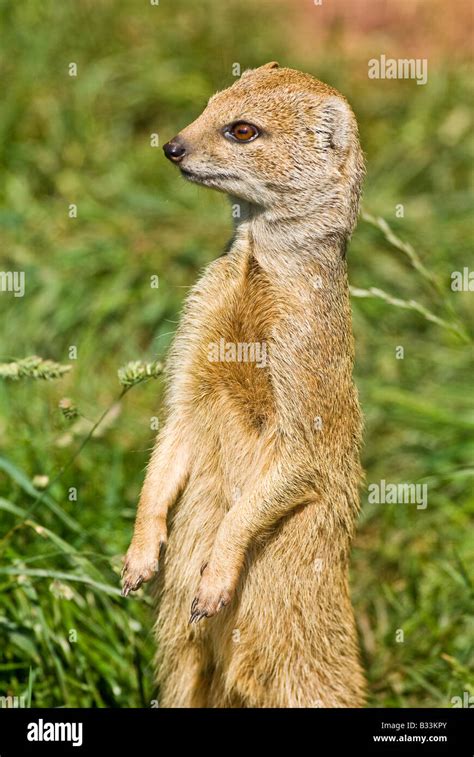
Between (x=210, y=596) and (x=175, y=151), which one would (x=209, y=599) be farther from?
(x=175, y=151)

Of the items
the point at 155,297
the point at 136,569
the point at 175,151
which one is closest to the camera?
the point at 175,151

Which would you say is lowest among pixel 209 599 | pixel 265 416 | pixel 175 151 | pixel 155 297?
pixel 209 599

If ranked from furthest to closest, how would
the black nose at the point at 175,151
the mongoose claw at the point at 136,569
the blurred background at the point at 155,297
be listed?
the blurred background at the point at 155,297 < the mongoose claw at the point at 136,569 < the black nose at the point at 175,151

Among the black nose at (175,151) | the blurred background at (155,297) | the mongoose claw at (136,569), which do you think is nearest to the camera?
the black nose at (175,151)

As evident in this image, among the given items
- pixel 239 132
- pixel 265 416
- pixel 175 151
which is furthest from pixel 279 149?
pixel 265 416

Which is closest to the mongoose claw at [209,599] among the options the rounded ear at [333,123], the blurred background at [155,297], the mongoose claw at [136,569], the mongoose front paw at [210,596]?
the mongoose front paw at [210,596]

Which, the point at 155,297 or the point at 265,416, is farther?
the point at 155,297

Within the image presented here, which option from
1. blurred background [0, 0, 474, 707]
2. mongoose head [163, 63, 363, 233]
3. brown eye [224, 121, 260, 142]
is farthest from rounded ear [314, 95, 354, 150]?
blurred background [0, 0, 474, 707]

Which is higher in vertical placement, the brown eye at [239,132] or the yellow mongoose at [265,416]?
the brown eye at [239,132]

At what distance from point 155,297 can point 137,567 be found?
2.87 meters

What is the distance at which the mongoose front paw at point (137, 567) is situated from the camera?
11.1 feet

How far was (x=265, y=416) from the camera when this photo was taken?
137 inches

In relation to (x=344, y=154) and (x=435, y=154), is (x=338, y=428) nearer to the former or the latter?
(x=344, y=154)

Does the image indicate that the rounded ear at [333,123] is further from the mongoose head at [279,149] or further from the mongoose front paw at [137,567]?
the mongoose front paw at [137,567]
